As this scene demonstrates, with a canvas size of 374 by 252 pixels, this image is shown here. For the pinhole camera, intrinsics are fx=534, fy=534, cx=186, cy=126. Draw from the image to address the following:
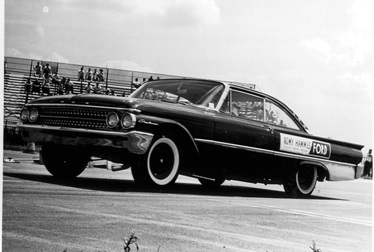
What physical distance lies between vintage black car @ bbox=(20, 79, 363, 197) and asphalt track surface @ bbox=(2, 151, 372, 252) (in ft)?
0.32

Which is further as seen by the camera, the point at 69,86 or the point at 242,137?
the point at 242,137

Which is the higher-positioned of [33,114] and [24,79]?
[24,79]

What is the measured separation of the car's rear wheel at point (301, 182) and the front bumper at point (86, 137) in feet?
3.97

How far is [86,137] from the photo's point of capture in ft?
8.25

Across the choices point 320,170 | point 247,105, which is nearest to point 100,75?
point 247,105

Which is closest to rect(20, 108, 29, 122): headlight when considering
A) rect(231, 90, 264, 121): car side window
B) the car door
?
the car door

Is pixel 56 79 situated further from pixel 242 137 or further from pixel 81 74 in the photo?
pixel 242 137

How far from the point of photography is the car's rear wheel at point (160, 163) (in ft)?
8.92

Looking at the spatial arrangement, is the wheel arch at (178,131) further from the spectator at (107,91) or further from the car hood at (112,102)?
the spectator at (107,91)

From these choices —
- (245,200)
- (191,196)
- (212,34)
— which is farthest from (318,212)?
(212,34)

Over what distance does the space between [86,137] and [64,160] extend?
0.15 m

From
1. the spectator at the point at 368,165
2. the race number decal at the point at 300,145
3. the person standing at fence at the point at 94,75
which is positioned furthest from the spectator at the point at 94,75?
the spectator at the point at 368,165

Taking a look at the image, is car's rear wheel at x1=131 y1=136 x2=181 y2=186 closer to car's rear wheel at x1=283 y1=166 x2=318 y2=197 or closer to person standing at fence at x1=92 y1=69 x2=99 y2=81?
person standing at fence at x1=92 y1=69 x2=99 y2=81

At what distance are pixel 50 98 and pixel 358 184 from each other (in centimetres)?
235
